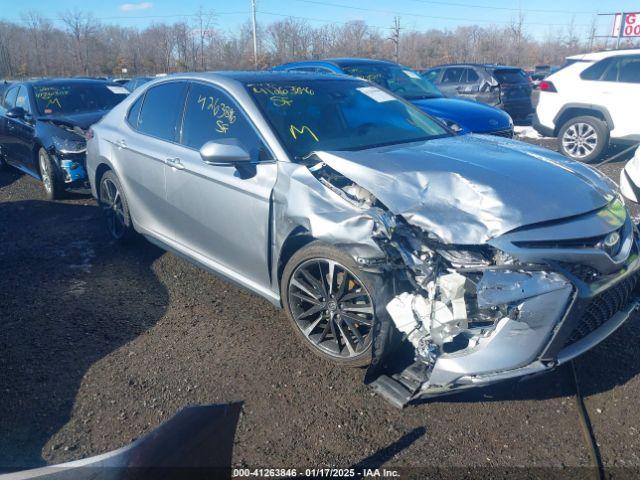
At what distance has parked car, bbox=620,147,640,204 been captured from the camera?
5137mm

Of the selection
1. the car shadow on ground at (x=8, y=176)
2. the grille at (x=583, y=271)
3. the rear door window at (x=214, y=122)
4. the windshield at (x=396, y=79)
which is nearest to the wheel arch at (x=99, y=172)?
the rear door window at (x=214, y=122)

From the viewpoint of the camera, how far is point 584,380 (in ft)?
10.00

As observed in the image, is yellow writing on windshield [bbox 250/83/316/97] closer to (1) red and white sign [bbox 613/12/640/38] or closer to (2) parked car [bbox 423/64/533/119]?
(2) parked car [bbox 423/64/533/119]

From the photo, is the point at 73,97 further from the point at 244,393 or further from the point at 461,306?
the point at 461,306

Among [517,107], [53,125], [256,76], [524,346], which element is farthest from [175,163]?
[517,107]

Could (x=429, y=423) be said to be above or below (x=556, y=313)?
below

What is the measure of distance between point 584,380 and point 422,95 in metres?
6.31

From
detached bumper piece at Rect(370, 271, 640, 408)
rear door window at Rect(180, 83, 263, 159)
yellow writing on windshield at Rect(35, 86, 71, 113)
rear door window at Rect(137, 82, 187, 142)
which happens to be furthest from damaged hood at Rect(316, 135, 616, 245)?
yellow writing on windshield at Rect(35, 86, 71, 113)

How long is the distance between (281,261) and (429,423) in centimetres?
128

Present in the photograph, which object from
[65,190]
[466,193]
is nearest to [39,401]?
[466,193]

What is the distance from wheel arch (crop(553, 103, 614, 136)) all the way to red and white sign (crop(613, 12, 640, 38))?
82.1 ft

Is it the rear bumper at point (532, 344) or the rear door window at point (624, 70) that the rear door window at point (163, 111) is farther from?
the rear door window at point (624, 70)

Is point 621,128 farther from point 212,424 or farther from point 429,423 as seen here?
point 212,424

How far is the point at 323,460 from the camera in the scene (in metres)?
2.53
